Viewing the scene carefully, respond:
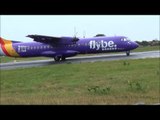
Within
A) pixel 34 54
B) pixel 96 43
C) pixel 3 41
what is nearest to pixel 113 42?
pixel 96 43

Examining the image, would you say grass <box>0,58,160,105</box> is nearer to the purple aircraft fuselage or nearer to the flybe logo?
the flybe logo

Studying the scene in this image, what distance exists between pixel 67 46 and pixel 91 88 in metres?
18.8

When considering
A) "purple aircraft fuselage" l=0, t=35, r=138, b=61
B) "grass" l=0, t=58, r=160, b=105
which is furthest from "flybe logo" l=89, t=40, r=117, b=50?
"grass" l=0, t=58, r=160, b=105

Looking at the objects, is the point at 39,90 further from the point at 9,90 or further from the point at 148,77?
the point at 148,77

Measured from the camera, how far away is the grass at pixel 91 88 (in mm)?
10742

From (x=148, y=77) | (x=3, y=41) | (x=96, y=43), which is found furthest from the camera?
(x=3, y=41)

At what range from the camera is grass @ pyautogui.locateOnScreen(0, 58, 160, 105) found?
10742 millimetres

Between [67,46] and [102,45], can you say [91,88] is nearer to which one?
[102,45]

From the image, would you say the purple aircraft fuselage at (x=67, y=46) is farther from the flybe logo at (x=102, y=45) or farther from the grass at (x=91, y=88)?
the grass at (x=91, y=88)

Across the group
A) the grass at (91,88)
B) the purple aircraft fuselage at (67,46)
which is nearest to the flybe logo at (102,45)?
the purple aircraft fuselage at (67,46)
